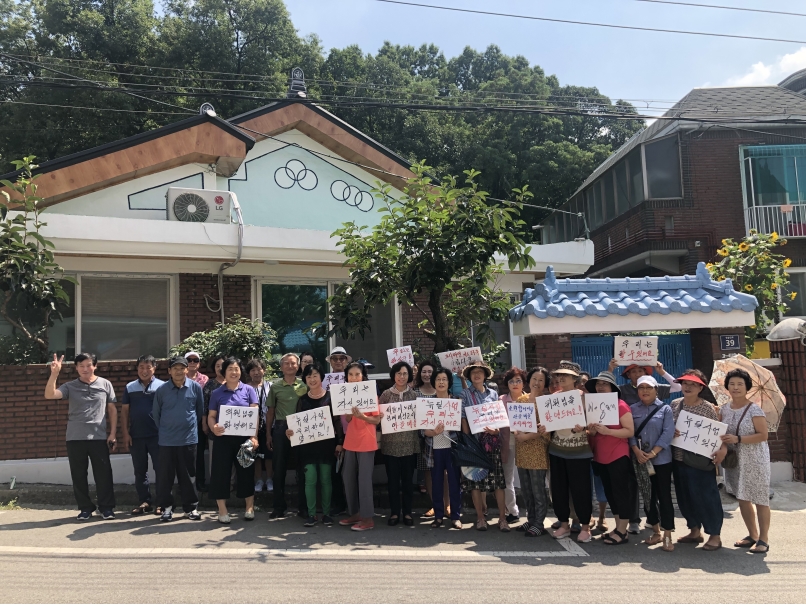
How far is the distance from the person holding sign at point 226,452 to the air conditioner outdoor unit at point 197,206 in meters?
4.20

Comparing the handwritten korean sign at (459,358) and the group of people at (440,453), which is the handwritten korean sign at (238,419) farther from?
the handwritten korean sign at (459,358)

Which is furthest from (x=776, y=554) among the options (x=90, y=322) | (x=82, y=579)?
(x=90, y=322)

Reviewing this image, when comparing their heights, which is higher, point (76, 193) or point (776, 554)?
point (76, 193)

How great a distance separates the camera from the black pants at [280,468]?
6770 mm

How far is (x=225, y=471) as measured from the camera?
666 centimetres

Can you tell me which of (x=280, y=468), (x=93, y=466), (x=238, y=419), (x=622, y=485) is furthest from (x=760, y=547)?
(x=93, y=466)

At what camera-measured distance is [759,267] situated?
10641mm

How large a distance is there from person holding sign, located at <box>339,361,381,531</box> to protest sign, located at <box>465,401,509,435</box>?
3.00 feet

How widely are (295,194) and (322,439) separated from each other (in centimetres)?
624

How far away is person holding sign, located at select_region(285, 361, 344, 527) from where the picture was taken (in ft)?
21.7

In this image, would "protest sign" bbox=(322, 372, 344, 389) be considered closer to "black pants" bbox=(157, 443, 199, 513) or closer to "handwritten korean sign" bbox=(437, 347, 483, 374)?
"handwritten korean sign" bbox=(437, 347, 483, 374)

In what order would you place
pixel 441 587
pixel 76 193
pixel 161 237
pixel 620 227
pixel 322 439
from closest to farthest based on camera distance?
1. pixel 441 587
2. pixel 322 439
3. pixel 161 237
4. pixel 76 193
5. pixel 620 227

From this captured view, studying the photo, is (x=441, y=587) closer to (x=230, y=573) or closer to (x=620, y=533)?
(x=230, y=573)

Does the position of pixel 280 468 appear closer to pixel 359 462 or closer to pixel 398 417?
pixel 359 462
